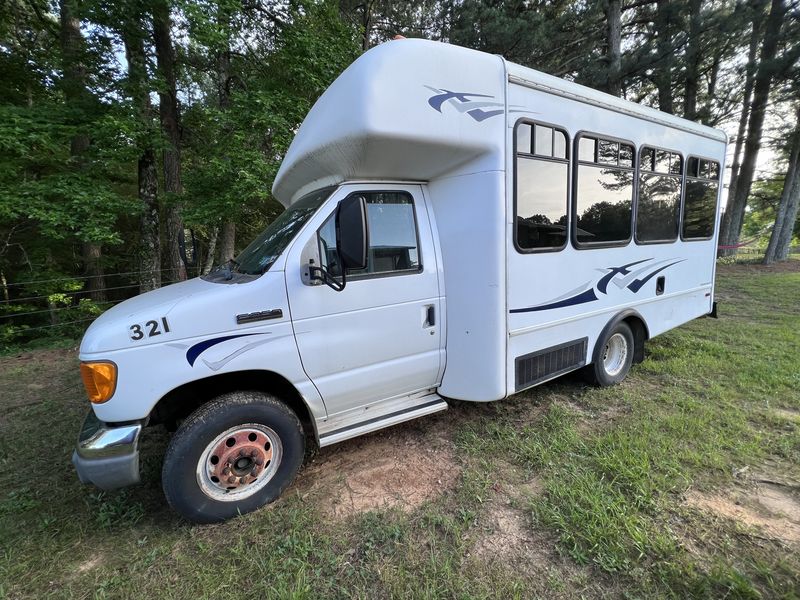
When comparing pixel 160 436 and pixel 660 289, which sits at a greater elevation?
pixel 660 289

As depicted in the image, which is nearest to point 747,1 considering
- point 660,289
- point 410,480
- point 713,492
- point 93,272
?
point 660,289

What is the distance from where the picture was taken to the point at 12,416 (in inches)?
167

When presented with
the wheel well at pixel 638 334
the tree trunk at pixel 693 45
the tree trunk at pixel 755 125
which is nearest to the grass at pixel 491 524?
the wheel well at pixel 638 334

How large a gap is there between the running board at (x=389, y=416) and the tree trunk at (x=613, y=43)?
465 inches

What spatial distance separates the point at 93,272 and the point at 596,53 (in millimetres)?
15310

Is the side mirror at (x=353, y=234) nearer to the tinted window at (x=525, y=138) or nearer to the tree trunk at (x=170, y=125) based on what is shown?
the tinted window at (x=525, y=138)

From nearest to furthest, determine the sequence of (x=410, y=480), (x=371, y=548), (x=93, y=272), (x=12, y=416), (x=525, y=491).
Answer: (x=371, y=548) → (x=525, y=491) → (x=410, y=480) → (x=12, y=416) → (x=93, y=272)

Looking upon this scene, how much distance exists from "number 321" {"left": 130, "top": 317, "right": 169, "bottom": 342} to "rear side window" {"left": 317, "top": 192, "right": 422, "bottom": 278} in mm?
1188

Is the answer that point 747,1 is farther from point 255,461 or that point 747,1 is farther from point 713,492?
point 255,461

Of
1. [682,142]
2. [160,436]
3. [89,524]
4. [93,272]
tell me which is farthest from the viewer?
[93,272]

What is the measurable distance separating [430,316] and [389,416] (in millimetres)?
854

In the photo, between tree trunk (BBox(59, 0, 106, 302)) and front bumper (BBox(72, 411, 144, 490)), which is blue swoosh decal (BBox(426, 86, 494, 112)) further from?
tree trunk (BBox(59, 0, 106, 302))

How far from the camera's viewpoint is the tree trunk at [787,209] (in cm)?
1450

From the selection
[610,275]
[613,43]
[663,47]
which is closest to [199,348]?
[610,275]
